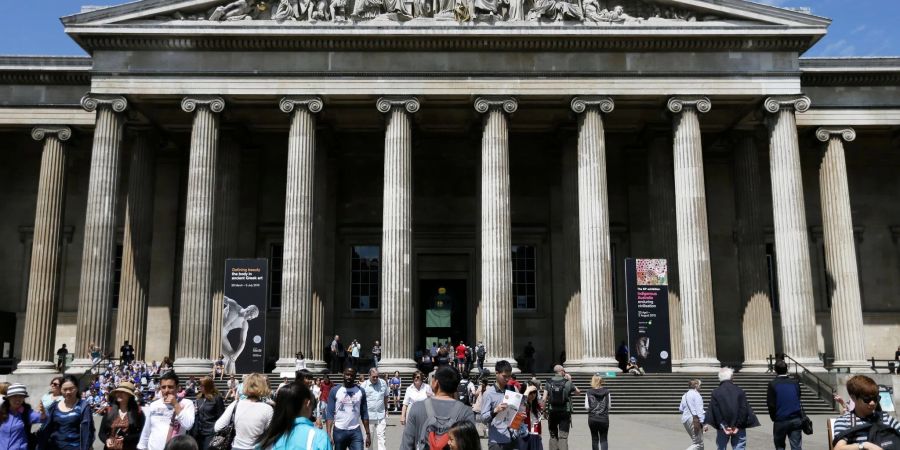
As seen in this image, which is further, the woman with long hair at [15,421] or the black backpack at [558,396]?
the black backpack at [558,396]

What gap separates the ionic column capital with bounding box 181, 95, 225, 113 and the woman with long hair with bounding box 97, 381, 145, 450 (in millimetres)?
20522

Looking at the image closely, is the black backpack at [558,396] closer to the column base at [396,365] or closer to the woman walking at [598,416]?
the woman walking at [598,416]

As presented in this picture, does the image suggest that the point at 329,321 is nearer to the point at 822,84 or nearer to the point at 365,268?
the point at 365,268

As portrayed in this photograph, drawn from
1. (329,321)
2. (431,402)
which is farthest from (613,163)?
(431,402)

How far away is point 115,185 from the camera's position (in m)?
26.9

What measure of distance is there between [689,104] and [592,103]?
134 inches

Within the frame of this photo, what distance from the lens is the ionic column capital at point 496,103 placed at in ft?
89.9

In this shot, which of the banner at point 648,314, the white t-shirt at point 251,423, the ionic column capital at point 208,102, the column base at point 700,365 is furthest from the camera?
the ionic column capital at point 208,102

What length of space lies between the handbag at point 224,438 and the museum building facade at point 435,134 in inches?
694

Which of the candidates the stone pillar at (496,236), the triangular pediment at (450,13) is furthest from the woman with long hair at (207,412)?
the triangular pediment at (450,13)

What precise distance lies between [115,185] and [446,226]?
1351cm

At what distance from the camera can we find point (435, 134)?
33688mm

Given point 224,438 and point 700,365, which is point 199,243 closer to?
point 700,365

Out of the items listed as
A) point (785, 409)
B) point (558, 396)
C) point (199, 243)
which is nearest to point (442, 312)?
point (199, 243)
